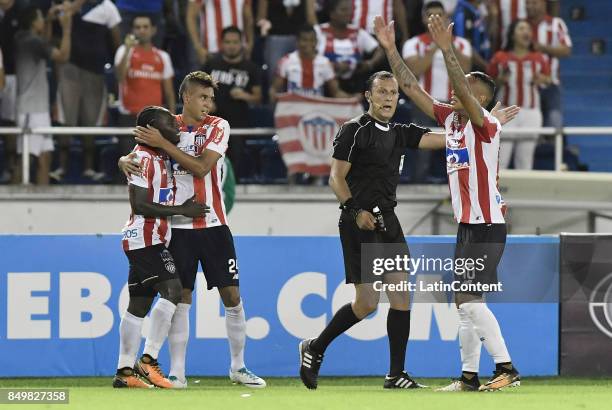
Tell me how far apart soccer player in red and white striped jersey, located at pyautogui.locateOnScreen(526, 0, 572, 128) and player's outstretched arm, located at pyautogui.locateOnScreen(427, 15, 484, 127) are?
6549 mm

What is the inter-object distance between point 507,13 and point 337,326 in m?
7.61

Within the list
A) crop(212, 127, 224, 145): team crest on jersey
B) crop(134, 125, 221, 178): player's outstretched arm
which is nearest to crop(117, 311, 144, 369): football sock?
crop(134, 125, 221, 178): player's outstretched arm

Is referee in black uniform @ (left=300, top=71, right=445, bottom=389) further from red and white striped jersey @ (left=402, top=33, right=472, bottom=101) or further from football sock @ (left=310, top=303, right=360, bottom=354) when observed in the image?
red and white striped jersey @ (left=402, top=33, right=472, bottom=101)

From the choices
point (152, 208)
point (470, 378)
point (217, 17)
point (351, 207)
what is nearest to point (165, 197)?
point (152, 208)

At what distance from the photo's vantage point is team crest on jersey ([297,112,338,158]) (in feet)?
50.2

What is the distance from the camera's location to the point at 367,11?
53.5 feet

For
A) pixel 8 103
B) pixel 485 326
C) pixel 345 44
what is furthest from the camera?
pixel 345 44

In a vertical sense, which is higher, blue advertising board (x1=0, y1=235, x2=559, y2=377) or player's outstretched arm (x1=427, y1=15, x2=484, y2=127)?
player's outstretched arm (x1=427, y1=15, x2=484, y2=127)

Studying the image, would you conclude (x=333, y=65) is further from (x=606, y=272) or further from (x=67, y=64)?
(x=606, y=272)

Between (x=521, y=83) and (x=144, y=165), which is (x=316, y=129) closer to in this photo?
(x=521, y=83)

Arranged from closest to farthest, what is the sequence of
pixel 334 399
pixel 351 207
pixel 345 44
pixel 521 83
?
pixel 334 399, pixel 351 207, pixel 345 44, pixel 521 83

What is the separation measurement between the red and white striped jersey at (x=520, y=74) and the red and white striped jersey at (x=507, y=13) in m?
0.76

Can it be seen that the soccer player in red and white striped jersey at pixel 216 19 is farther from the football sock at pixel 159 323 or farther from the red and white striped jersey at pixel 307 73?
the football sock at pixel 159 323

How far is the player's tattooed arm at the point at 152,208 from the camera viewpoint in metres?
10.3
